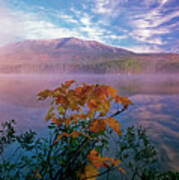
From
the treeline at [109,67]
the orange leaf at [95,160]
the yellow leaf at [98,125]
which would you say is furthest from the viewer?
the treeline at [109,67]

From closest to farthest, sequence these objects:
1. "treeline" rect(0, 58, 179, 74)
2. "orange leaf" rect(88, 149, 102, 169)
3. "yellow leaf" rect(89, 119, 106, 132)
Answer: "yellow leaf" rect(89, 119, 106, 132), "orange leaf" rect(88, 149, 102, 169), "treeline" rect(0, 58, 179, 74)

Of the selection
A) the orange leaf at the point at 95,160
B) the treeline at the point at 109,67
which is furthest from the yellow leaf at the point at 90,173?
the treeline at the point at 109,67


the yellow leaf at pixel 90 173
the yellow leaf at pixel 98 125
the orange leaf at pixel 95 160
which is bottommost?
the yellow leaf at pixel 90 173

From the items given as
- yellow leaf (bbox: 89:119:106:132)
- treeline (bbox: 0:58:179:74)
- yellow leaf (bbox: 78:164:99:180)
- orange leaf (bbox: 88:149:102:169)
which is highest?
treeline (bbox: 0:58:179:74)

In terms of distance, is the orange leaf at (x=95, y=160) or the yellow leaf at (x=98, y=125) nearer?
the yellow leaf at (x=98, y=125)

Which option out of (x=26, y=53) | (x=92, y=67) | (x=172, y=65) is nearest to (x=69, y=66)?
(x=92, y=67)

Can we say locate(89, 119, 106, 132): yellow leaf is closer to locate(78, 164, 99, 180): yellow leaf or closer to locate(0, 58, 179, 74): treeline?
locate(78, 164, 99, 180): yellow leaf

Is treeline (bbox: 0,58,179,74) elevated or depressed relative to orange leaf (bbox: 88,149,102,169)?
elevated

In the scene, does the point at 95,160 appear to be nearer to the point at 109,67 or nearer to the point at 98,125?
the point at 98,125

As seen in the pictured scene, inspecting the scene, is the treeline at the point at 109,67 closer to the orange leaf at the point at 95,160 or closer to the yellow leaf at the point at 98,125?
the orange leaf at the point at 95,160

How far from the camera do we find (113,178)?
3.12 metres

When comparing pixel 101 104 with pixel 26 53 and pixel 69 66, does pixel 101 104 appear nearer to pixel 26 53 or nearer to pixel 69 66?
pixel 69 66

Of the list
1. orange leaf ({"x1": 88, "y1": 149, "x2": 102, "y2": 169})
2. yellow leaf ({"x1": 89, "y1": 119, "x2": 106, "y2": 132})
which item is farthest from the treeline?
yellow leaf ({"x1": 89, "y1": 119, "x2": 106, "y2": 132})

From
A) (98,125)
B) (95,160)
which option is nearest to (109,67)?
(95,160)
